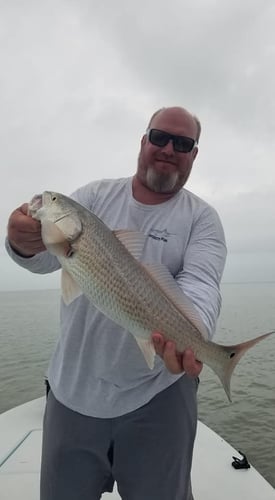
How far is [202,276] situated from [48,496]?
1896 mm

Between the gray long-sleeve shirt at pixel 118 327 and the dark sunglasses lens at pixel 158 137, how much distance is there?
1.43 feet

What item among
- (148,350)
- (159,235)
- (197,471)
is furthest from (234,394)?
(148,350)

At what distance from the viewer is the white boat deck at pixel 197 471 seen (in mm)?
4984

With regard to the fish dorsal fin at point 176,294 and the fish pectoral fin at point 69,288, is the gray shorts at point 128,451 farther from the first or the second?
the fish pectoral fin at point 69,288

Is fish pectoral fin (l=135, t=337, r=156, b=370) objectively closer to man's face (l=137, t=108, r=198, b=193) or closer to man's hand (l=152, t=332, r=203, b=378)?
man's hand (l=152, t=332, r=203, b=378)

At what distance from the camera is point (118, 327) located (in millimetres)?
2984

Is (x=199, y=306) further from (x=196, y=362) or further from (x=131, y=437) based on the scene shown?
(x=131, y=437)

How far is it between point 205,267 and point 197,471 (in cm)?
388

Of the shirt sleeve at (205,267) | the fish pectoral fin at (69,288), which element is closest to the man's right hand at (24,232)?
the fish pectoral fin at (69,288)

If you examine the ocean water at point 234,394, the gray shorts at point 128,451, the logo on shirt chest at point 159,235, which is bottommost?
the ocean water at point 234,394

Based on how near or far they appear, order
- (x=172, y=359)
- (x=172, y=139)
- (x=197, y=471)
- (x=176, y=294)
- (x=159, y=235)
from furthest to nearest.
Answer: (x=197, y=471)
(x=172, y=139)
(x=159, y=235)
(x=176, y=294)
(x=172, y=359)

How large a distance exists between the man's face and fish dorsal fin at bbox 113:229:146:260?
53 centimetres

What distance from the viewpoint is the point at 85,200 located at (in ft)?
11.2

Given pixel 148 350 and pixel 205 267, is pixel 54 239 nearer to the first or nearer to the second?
pixel 148 350
